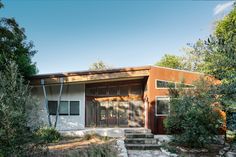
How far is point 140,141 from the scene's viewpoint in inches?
471

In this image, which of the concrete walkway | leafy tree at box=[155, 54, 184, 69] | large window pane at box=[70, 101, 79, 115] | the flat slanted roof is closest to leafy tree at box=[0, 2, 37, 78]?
the flat slanted roof

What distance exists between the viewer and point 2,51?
1275cm

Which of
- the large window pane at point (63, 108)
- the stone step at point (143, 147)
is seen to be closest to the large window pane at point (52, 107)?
the large window pane at point (63, 108)

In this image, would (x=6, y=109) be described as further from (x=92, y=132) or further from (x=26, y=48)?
(x=26, y=48)

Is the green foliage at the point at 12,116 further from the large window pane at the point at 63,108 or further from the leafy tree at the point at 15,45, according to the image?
the large window pane at the point at 63,108

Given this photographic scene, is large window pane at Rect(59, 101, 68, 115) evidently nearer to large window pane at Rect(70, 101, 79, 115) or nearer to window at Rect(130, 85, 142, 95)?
large window pane at Rect(70, 101, 79, 115)

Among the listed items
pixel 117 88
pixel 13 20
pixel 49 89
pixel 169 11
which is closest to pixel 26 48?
pixel 13 20

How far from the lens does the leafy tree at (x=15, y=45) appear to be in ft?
42.3

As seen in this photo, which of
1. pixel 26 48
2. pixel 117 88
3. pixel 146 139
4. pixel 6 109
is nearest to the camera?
pixel 6 109

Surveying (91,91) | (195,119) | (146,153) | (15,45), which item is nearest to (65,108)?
(91,91)

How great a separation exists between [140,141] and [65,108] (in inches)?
241

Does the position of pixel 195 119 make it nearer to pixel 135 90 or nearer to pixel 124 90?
pixel 135 90

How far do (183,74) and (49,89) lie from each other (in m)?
9.02

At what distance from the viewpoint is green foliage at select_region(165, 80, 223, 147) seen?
10.6 metres
